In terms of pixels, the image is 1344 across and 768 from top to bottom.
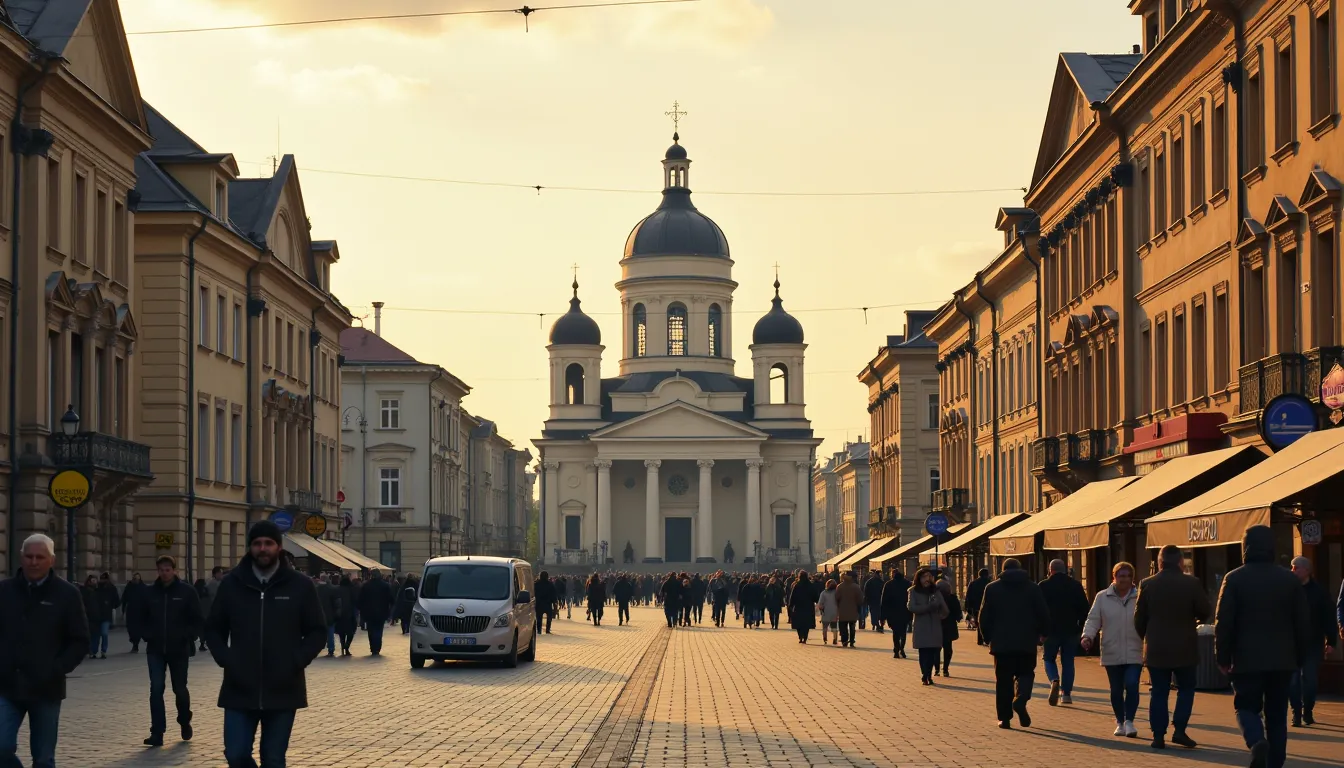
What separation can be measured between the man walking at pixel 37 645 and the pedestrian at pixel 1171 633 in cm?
896

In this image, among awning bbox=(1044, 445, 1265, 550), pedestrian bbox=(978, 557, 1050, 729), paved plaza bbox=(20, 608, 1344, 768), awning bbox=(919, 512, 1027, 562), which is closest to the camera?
paved plaza bbox=(20, 608, 1344, 768)

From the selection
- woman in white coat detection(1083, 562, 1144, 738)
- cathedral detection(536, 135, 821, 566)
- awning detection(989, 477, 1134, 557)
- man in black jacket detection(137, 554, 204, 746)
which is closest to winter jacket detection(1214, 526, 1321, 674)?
woman in white coat detection(1083, 562, 1144, 738)

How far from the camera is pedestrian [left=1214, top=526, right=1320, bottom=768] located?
1370cm

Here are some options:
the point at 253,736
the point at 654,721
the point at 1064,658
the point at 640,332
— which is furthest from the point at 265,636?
the point at 640,332

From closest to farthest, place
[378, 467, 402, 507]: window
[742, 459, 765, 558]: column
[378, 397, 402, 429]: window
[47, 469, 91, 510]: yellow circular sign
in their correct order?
[47, 469, 91, 510]: yellow circular sign < [378, 467, 402, 507]: window < [378, 397, 402, 429]: window < [742, 459, 765, 558]: column

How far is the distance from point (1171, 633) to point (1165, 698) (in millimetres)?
591

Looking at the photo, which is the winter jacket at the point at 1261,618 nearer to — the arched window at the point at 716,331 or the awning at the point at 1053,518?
the awning at the point at 1053,518

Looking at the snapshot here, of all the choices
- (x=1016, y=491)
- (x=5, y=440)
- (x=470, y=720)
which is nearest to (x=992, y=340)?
(x=1016, y=491)

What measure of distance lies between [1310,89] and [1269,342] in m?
3.67

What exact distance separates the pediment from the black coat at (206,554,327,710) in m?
115

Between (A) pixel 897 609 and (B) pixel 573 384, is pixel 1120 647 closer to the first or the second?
(A) pixel 897 609

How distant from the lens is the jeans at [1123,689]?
60.4 ft

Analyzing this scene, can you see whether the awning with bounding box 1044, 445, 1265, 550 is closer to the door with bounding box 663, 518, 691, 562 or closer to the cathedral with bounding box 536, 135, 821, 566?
the cathedral with bounding box 536, 135, 821, 566

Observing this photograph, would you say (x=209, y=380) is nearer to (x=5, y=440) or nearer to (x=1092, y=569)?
(x=5, y=440)
